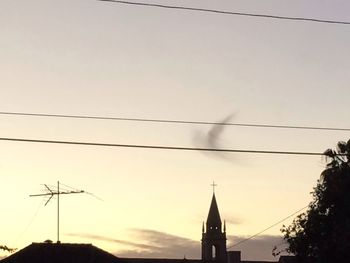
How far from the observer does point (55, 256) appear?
58375mm

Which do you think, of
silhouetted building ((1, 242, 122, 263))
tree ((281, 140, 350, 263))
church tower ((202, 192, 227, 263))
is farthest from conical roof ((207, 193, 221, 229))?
tree ((281, 140, 350, 263))

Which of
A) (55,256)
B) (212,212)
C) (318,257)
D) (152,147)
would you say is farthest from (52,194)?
(212,212)

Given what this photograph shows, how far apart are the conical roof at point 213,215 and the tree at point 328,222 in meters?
89.6

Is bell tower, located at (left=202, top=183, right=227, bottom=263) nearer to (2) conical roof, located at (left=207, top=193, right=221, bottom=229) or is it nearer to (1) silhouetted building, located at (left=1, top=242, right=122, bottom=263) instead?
(2) conical roof, located at (left=207, top=193, right=221, bottom=229)

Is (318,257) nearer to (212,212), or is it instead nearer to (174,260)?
(174,260)

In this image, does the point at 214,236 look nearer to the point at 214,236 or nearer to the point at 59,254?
the point at 214,236

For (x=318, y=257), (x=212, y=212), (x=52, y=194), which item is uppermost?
(x=212, y=212)

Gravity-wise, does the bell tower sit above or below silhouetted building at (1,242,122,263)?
above

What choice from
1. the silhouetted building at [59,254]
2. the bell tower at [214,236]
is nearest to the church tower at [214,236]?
the bell tower at [214,236]

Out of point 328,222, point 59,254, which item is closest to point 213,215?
point 59,254

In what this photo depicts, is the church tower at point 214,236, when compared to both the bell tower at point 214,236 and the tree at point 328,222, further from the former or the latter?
the tree at point 328,222

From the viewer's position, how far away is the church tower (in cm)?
13862

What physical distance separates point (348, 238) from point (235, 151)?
20632mm

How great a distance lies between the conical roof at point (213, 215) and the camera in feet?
458
